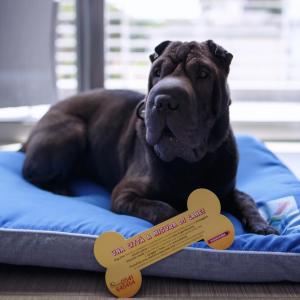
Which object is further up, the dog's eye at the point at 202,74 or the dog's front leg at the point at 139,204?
the dog's eye at the point at 202,74

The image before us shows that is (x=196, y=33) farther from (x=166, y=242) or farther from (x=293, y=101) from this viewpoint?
(x=166, y=242)

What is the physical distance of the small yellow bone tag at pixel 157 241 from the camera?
3.86 ft

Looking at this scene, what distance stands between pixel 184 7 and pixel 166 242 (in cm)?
186

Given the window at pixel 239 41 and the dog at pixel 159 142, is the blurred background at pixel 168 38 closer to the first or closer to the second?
the window at pixel 239 41

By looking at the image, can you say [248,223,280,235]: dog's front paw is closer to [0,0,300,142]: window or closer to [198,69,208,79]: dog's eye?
[198,69,208,79]: dog's eye

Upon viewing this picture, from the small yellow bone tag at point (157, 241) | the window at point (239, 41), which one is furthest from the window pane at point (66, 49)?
the small yellow bone tag at point (157, 241)

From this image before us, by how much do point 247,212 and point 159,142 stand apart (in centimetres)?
39

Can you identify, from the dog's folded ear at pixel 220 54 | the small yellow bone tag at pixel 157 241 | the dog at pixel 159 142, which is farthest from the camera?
the dog's folded ear at pixel 220 54

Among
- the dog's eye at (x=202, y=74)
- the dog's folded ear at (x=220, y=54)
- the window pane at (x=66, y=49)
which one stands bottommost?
the window pane at (x=66, y=49)

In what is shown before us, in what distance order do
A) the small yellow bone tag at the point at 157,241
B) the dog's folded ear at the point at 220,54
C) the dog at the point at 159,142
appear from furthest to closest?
the dog's folded ear at the point at 220,54 < the dog at the point at 159,142 < the small yellow bone tag at the point at 157,241

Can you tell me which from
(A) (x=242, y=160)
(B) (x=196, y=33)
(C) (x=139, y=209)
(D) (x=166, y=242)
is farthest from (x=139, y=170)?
(B) (x=196, y=33)

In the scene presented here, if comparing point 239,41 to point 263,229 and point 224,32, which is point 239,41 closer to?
point 224,32

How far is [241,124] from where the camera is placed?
2.93 meters

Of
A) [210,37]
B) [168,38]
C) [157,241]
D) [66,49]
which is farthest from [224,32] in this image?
[157,241]
